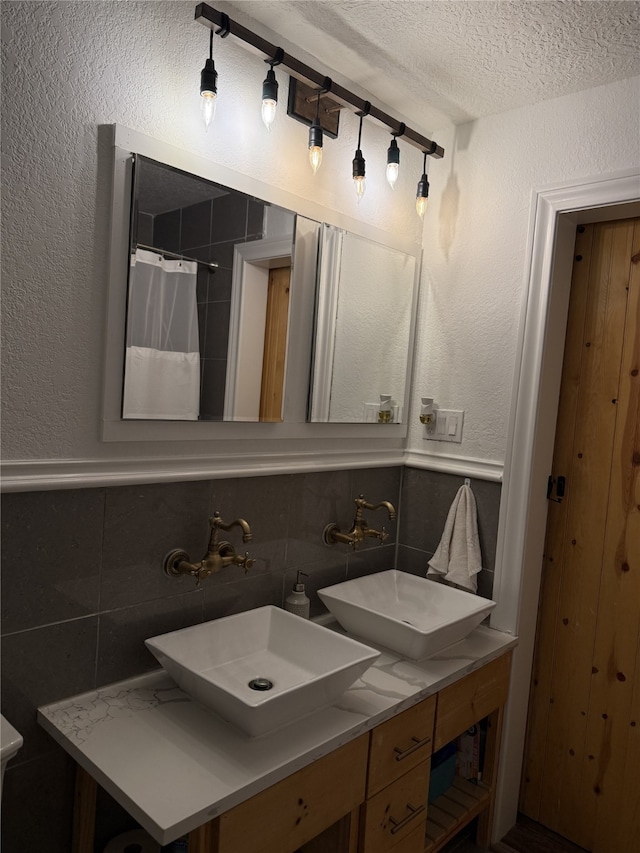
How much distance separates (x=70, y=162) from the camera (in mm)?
1346

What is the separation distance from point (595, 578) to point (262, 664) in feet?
3.61

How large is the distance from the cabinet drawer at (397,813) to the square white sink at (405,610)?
304 mm

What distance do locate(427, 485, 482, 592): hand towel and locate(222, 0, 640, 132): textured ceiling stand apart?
4.09 feet

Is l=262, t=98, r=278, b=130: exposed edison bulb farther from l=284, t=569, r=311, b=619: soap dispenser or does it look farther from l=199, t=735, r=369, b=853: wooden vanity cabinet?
l=199, t=735, r=369, b=853: wooden vanity cabinet

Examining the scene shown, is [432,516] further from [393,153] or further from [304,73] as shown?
[304,73]

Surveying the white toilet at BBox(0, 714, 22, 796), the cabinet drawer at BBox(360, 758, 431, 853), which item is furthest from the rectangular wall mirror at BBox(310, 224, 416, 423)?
the white toilet at BBox(0, 714, 22, 796)

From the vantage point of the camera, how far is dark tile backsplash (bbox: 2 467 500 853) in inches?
53.0

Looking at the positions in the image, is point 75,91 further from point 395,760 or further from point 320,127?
point 395,760

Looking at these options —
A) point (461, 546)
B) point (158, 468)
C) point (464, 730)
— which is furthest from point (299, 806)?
point (461, 546)

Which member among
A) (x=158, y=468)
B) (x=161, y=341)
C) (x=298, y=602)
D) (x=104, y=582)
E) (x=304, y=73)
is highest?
(x=304, y=73)

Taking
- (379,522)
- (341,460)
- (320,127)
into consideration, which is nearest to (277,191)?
(320,127)

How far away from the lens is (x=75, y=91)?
52.6 inches

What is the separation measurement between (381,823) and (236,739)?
50 centimetres

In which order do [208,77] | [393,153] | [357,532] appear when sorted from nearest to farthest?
[208,77], [393,153], [357,532]
